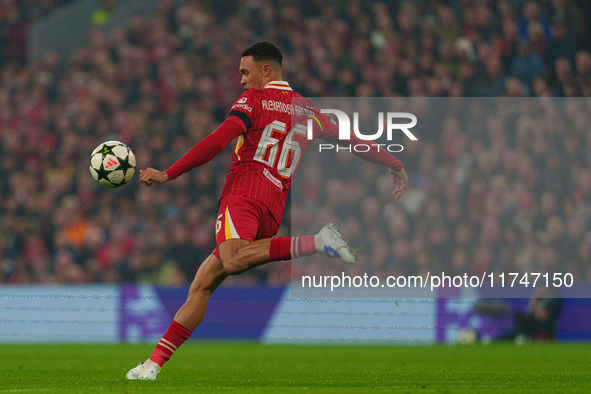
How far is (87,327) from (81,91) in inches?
204

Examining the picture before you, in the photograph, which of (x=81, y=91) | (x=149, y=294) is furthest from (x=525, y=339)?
(x=81, y=91)

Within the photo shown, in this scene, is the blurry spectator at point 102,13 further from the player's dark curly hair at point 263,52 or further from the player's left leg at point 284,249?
the player's left leg at point 284,249

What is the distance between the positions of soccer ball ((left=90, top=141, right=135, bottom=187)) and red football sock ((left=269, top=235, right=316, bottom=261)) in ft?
3.78

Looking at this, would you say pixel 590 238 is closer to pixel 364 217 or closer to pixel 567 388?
pixel 364 217

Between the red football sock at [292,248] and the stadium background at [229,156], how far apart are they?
605 centimetres

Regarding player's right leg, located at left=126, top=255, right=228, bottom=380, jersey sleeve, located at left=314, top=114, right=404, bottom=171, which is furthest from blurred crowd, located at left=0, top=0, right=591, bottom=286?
player's right leg, located at left=126, top=255, right=228, bottom=380

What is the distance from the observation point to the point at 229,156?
1409cm

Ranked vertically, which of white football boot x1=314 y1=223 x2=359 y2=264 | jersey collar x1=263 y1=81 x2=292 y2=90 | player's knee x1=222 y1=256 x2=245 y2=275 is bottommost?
player's knee x1=222 y1=256 x2=245 y2=275

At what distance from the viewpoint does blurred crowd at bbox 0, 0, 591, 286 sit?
12047 millimetres

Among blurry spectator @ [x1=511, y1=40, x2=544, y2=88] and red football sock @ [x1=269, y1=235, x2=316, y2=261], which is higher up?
blurry spectator @ [x1=511, y1=40, x2=544, y2=88]

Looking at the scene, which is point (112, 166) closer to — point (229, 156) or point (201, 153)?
point (201, 153)

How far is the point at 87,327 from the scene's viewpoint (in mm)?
12359

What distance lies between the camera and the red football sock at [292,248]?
230 inches

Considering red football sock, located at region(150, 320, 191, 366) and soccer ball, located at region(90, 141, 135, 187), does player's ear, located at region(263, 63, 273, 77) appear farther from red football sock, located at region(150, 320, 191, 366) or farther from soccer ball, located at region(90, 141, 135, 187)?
red football sock, located at region(150, 320, 191, 366)
